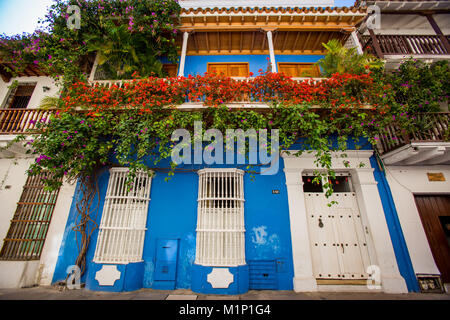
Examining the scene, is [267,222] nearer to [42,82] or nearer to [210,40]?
[210,40]

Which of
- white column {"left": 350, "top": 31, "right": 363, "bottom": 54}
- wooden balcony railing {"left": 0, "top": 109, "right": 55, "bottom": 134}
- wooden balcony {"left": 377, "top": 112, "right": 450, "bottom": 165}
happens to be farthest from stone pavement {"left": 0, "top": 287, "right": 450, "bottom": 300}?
white column {"left": 350, "top": 31, "right": 363, "bottom": 54}

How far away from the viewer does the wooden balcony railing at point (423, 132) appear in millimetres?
5031

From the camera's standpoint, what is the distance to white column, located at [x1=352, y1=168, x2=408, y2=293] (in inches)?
180

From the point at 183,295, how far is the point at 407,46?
1070 centimetres

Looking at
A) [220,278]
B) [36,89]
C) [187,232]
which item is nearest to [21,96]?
[36,89]

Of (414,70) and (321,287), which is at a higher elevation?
(414,70)

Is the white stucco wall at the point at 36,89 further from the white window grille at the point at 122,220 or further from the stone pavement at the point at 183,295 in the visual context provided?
the stone pavement at the point at 183,295

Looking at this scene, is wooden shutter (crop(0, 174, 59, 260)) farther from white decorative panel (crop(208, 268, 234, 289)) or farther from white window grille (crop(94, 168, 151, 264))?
white decorative panel (crop(208, 268, 234, 289))

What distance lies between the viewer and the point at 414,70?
5711 mm

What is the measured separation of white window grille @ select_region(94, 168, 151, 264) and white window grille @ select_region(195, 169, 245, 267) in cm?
167

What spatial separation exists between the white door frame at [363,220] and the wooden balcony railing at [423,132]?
2.06 ft

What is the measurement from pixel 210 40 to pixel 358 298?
9295 millimetres
